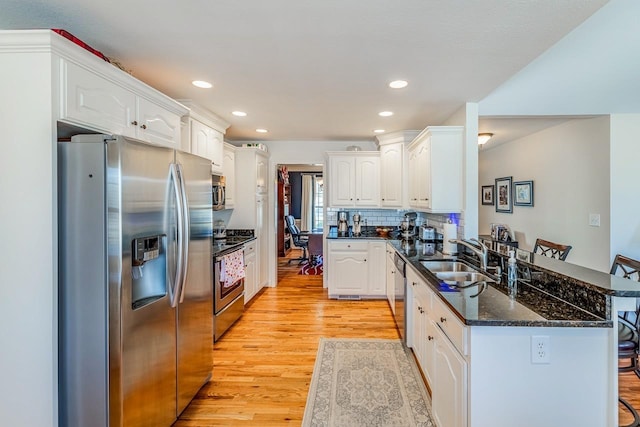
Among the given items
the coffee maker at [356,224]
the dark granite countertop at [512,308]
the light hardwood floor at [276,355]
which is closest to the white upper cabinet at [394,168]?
the coffee maker at [356,224]


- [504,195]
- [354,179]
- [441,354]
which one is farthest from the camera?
[504,195]

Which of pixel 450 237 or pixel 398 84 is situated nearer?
pixel 398 84

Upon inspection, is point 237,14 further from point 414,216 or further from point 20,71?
point 414,216

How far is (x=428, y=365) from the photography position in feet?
7.09

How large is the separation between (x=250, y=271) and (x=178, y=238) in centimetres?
255

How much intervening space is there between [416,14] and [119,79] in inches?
69.1

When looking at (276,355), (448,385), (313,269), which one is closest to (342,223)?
(313,269)

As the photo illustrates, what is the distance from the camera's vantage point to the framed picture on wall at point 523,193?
4766mm

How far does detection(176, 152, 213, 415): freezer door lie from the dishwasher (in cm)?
176

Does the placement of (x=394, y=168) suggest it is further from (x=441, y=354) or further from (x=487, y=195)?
(x=441, y=354)

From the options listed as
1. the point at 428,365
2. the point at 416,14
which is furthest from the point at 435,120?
the point at 428,365

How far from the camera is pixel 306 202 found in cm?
941

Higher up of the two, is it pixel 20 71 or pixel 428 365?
pixel 20 71

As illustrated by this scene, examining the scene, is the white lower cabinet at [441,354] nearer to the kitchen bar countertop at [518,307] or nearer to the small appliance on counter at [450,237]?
the kitchen bar countertop at [518,307]
